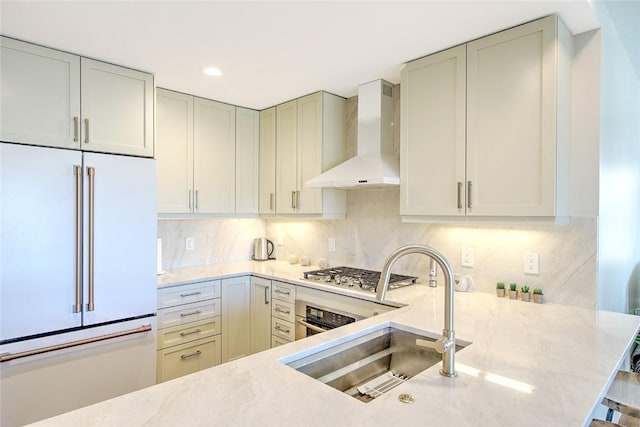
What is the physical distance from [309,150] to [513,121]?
159 cm

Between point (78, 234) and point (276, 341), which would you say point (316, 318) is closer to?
point (276, 341)

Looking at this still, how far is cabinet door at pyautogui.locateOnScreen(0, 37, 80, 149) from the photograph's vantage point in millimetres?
1953

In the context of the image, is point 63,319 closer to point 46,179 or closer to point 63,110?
point 46,179

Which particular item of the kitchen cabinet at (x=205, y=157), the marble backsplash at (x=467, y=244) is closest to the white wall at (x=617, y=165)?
A: the marble backsplash at (x=467, y=244)

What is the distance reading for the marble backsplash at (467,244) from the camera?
1951 millimetres

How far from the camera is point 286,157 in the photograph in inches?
127

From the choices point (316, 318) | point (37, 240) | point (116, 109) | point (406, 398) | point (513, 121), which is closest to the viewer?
point (406, 398)

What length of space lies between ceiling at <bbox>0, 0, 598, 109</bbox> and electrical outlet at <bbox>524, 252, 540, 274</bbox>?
1.20 m

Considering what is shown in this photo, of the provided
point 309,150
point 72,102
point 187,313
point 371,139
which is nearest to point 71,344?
point 187,313

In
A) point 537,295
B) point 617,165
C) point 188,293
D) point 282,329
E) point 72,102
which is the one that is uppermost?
point 72,102

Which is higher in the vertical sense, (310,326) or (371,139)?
(371,139)

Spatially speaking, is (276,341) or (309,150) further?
(309,150)

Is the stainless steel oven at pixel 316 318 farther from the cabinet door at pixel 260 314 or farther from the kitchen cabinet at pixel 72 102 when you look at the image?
the kitchen cabinet at pixel 72 102

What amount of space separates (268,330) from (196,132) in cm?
172
